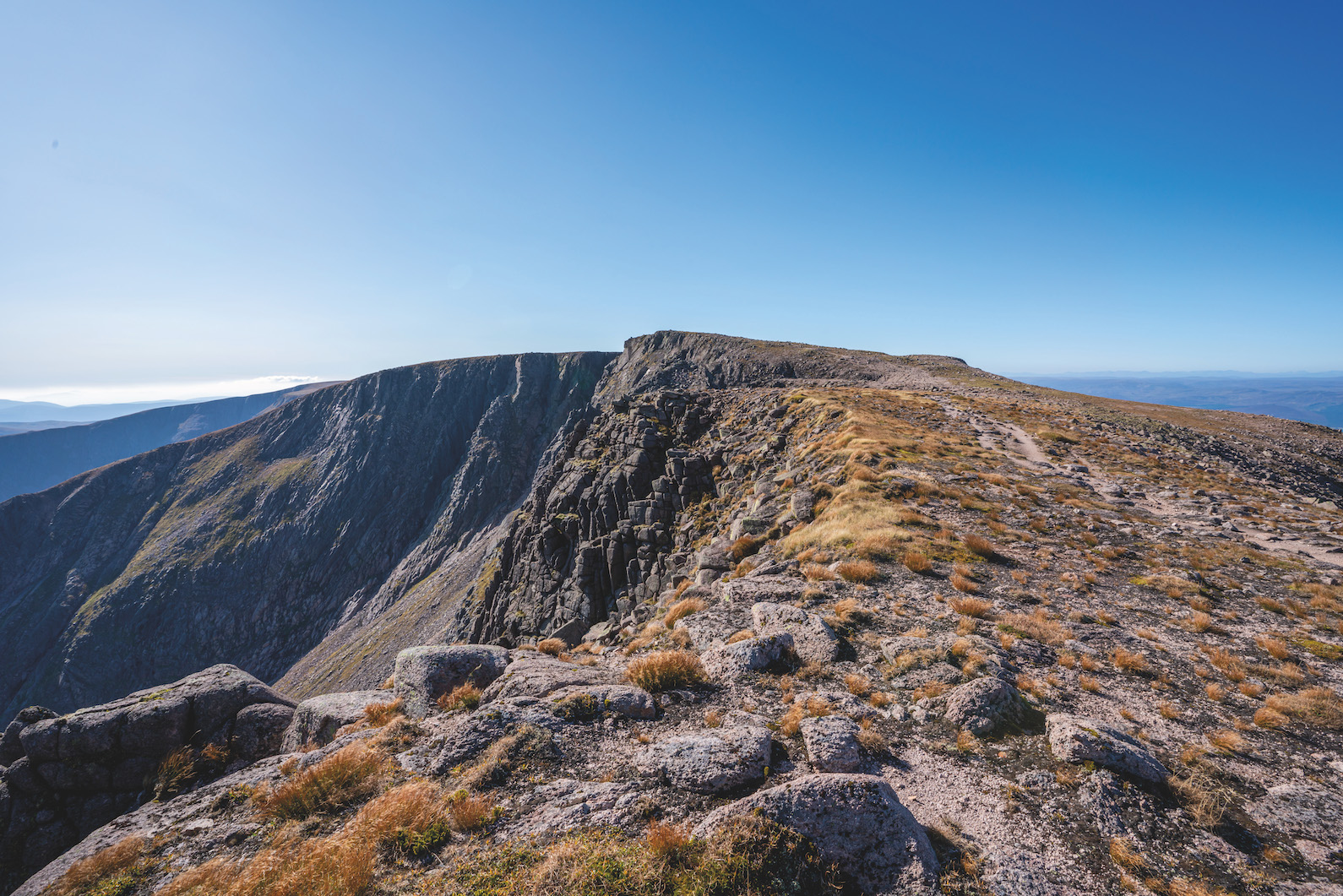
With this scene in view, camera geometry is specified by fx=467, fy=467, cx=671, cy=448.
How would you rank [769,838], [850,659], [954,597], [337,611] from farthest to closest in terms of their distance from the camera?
[337,611] → [954,597] → [850,659] → [769,838]

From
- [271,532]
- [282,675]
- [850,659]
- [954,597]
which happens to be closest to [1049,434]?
[954,597]

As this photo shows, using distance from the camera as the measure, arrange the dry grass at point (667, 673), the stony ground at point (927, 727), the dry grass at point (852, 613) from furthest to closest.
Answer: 1. the dry grass at point (852, 613)
2. the dry grass at point (667, 673)
3. the stony ground at point (927, 727)

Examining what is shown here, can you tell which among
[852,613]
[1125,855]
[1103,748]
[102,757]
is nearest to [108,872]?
[102,757]

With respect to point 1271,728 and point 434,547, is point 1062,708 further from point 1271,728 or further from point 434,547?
point 434,547

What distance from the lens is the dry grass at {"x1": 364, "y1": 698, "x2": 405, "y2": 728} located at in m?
9.91

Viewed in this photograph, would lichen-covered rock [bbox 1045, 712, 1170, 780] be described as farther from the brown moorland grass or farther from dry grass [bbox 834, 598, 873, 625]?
dry grass [bbox 834, 598, 873, 625]

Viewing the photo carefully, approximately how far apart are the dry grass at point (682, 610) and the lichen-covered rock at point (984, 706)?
7.41 m

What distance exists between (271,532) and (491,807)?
173227 millimetres

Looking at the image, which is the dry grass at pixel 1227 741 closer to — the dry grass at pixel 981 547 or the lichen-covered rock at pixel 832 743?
the lichen-covered rock at pixel 832 743

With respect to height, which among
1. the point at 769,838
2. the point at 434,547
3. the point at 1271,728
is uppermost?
the point at 769,838

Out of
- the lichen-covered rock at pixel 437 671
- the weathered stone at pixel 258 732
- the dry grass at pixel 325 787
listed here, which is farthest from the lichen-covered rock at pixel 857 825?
the weathered stone at pixel 258 732

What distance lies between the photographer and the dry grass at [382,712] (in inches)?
390

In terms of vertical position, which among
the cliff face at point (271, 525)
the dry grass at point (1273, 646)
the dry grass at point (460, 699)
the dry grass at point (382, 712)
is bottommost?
the cliff face at point (271, 525)

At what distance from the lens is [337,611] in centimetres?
12056
